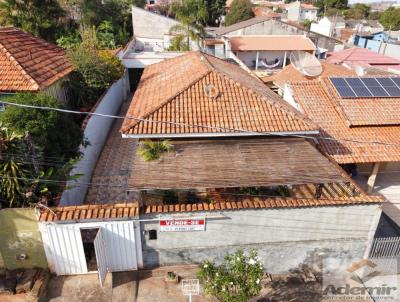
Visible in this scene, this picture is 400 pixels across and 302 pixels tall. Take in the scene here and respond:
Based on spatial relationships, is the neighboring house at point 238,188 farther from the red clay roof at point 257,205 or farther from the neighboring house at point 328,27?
the neighboring house at point 328,27

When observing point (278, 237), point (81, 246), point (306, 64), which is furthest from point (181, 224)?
point (306, 64)

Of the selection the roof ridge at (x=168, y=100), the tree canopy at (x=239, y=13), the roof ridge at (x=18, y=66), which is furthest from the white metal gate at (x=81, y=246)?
the tree canopy at (x=239, y=13)

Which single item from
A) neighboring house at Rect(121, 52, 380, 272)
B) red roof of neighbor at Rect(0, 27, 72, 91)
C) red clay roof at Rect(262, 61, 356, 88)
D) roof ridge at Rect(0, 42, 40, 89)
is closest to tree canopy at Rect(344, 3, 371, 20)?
red clay roof at Rect(262, 61, 356, 88)

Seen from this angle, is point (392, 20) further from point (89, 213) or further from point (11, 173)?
point (11, 173)

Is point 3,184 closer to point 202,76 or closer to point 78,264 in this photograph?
point 78,264

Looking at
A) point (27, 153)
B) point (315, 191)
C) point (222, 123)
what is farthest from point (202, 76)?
point (27, 153)
